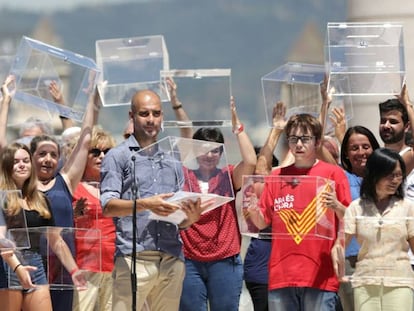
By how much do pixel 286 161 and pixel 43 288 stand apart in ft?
6.48

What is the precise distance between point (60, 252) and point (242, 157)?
1.44 m

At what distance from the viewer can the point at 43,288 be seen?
9.29 meters

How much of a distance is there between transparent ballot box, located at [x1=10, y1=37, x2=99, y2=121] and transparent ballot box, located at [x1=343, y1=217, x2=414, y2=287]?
7.48ft

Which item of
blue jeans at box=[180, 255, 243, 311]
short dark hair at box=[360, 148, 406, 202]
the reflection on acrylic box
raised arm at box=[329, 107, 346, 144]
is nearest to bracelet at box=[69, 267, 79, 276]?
blue jeans at box=[180, 255, 243, 311]

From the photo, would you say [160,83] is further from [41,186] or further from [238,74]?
[238,74]

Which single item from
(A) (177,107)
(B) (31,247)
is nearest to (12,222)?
(B) (31,247)

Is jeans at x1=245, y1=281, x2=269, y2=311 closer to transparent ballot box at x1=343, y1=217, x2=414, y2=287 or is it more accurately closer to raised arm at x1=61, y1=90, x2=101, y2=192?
transparent ballot box at x1=343, y1=217, x2=414, y2=287

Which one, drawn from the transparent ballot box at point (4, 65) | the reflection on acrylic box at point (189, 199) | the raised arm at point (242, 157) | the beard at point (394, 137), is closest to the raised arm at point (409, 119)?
the beard at point (394, 137)

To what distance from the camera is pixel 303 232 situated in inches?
359

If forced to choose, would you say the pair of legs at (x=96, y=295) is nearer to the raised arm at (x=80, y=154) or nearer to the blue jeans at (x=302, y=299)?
the raised arm at (x=80, y=154)

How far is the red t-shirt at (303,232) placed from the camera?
904 centimetres

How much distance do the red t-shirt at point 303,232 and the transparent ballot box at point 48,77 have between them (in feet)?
5.43

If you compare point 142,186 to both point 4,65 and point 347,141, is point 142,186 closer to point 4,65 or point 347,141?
point 347,141

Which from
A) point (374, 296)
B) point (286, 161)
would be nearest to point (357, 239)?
point (374, 296)
